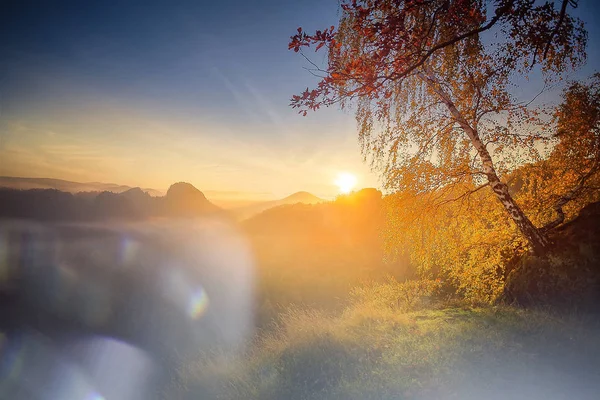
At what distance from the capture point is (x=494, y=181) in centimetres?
824

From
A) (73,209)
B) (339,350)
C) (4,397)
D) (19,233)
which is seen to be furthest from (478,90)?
(73,209)

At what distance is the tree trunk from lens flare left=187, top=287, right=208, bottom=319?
35909 millimetres

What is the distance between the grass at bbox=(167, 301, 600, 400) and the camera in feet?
16.5

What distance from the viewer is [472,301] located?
9.98 m

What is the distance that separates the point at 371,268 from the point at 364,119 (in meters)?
32.6

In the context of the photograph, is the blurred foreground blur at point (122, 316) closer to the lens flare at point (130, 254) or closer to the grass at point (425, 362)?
the lens flare at point (130, 254)

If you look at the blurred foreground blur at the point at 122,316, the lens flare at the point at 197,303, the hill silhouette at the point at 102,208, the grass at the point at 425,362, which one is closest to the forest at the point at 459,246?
the grass at the point at 425,362

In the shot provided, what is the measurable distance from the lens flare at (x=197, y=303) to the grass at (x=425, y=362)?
31039mm

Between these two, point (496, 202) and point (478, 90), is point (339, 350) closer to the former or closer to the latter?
point (496, 202)

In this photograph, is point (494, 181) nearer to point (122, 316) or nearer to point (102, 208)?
point (122, 316)

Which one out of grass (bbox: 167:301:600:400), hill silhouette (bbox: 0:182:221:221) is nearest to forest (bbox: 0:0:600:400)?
grass (bbox: 167:301:600:400)

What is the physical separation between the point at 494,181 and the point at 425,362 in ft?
17.7

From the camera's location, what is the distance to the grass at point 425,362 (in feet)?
16.5

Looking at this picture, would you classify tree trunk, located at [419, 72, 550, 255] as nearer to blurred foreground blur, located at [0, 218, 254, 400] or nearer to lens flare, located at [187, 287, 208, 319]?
blurred foreground blur, located at [0, 218, 254, 400]
